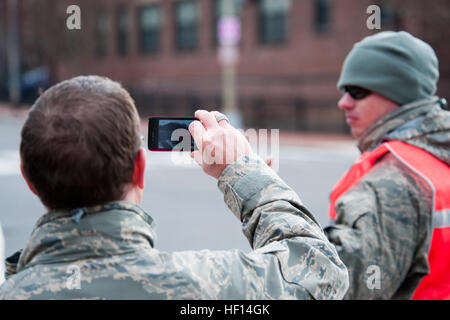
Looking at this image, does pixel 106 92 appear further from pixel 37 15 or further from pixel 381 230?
pixel 37 15

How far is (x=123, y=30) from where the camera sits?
3212cm

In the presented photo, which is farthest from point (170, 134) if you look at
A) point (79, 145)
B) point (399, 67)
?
point (399, 67)

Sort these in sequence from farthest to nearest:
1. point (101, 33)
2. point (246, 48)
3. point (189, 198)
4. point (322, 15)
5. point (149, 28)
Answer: point (101, 33) → point (149, 28) → point (246, 48) → point (322, 15) → point (189, 198)

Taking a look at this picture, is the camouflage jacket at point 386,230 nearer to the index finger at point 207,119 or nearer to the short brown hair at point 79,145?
the index finger at point 207,119

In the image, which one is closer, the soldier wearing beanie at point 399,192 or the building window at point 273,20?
the soldier wearing beanie at point 399,192

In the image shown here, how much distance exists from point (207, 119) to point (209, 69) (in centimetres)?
2642

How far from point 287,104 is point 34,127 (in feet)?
74.5

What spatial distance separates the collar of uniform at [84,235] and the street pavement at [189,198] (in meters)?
2.13

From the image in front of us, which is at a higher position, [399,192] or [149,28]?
[149,28]

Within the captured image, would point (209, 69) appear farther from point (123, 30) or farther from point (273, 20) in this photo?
point (123, 30)

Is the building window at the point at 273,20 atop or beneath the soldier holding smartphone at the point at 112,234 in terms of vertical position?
atop

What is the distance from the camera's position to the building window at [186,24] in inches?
1121

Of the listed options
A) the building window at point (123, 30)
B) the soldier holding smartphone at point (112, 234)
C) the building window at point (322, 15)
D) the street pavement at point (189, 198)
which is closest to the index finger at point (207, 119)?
the soldier holding smartphone at point (112, 234)

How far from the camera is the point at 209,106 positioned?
1103 inches
